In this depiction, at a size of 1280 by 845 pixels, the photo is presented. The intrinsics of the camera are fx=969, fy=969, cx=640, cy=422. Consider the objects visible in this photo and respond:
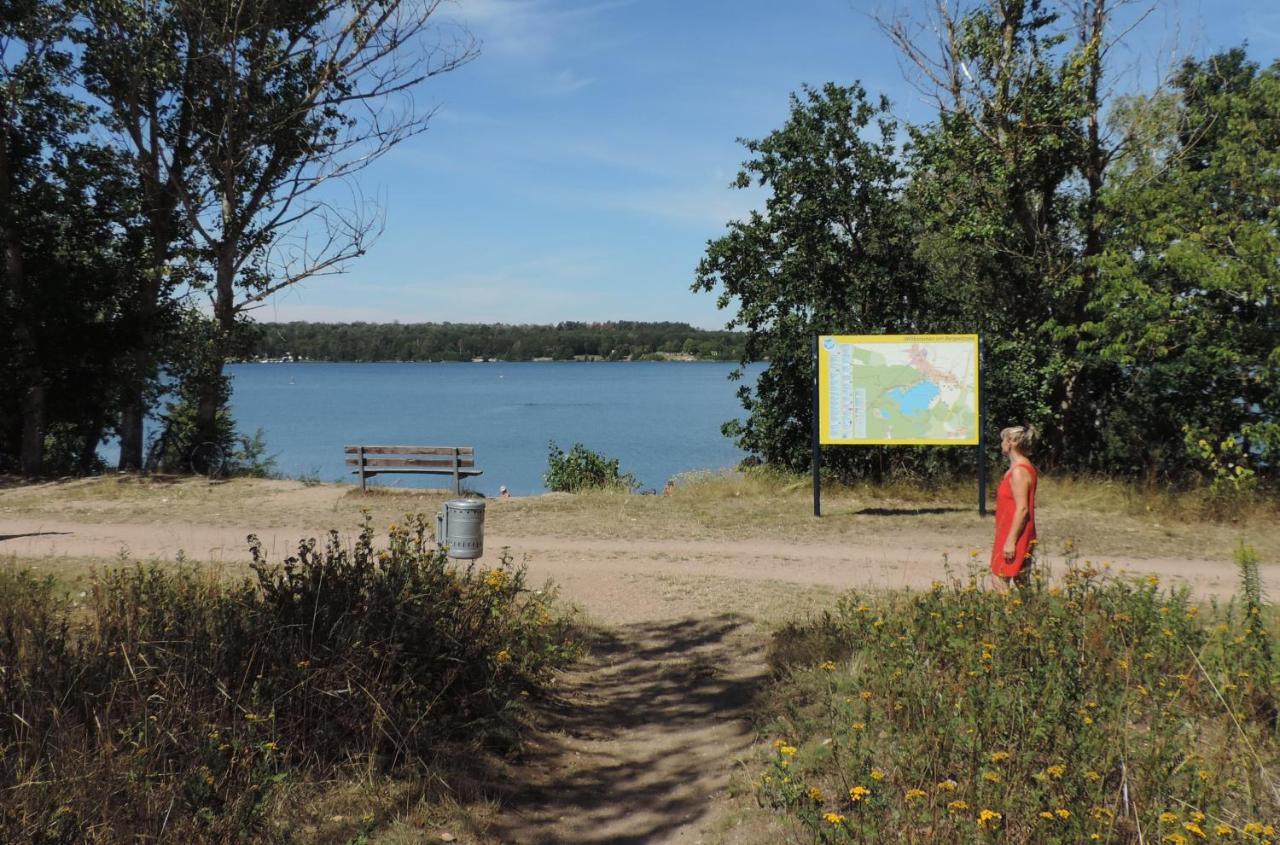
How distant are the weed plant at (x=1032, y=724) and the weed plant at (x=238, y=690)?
188 centimetres

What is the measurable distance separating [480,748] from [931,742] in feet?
8.01

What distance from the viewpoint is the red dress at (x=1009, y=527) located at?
22.5 feet

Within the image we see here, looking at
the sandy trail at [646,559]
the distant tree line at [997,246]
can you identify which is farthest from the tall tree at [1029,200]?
the sandy trail at [646,559]

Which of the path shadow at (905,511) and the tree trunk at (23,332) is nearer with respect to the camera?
the path shadow at (905,511)

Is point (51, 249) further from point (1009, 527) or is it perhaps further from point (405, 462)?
point (1009, 527)

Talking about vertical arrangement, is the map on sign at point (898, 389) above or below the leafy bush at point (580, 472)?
above

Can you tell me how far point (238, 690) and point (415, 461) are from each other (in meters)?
13.4

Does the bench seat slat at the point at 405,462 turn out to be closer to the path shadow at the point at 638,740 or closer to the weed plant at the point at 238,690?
the path shadow at the point at 638,740

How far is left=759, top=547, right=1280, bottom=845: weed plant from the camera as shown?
3.74 metres

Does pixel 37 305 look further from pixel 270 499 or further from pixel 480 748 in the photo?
pixel 480 748

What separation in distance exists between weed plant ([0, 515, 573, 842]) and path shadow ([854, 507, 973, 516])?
28.2ft

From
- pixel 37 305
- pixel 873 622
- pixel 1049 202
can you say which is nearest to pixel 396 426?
pixel 37 305

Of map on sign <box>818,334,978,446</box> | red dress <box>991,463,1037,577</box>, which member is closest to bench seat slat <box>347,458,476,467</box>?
map on sign <box>818,334,978,446</box>

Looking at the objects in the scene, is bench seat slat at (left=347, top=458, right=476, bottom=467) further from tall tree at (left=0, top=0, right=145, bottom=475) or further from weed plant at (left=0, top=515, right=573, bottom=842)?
weed plant at (left=0, top=515, right=573, bottom=842)
